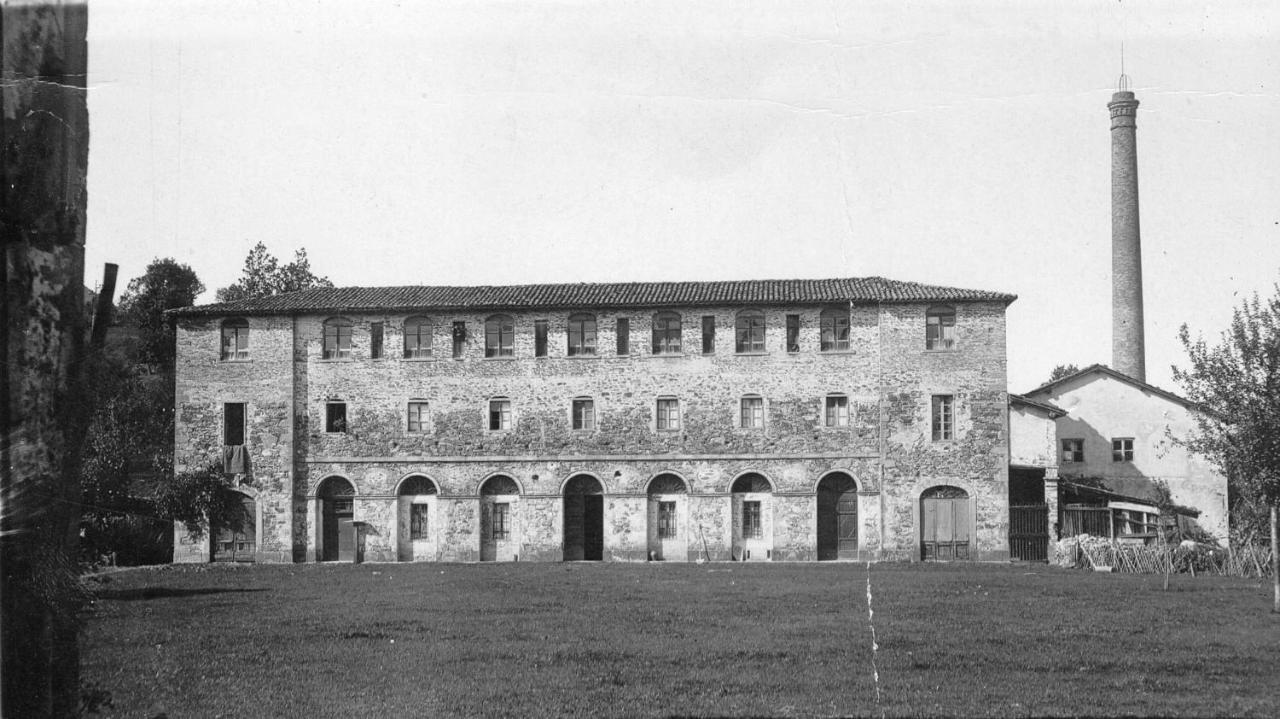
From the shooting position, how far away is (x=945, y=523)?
3428 cm

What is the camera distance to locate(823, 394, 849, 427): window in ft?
115

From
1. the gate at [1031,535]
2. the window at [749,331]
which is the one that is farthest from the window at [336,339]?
the gate at [1031,535]

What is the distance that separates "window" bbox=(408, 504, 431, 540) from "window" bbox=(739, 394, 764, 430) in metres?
10.7

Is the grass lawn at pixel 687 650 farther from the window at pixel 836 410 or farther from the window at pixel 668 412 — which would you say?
the window at pixel 668 412

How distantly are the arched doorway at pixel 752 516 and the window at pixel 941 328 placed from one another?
6840mm

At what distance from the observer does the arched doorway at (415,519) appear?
118 ft

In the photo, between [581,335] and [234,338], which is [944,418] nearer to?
[581,335]

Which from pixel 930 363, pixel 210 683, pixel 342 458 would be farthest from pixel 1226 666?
pixel 342 458

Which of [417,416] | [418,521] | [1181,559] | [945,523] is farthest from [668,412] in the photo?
[1181,559]

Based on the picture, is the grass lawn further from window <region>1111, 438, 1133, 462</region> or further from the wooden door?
window <region>1111, 438, 1133, 462</region>

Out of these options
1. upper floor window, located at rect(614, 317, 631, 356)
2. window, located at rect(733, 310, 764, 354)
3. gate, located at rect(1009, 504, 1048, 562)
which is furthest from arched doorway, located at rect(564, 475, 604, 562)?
gate, located at rect(1009, 504, 1048, 562)

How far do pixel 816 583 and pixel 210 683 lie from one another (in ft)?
50.3

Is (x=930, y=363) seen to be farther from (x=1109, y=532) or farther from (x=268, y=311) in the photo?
(x=268, y=311)

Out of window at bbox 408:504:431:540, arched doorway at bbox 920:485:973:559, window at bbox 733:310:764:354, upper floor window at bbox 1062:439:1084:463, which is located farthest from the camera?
upper floor window at bbox 1062:439:1084:463
